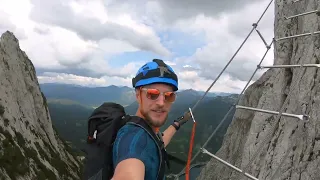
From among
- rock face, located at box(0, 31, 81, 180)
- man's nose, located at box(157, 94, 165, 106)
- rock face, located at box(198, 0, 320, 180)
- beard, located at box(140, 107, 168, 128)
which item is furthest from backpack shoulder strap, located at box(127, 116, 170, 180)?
rock face, located at box(0, 31, 81, 180)

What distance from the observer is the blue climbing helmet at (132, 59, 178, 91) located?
14.8 feet

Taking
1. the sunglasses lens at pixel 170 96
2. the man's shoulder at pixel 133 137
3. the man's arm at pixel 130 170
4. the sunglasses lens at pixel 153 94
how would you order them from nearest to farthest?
the man's arm at pixel 130 170
the man's shoulder at pixel 133 137
the sunglasses lens at pixel 153 94
the sunglasses lens at pixel 170 96

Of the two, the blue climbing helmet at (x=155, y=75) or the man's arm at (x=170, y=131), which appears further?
the man's arm at (x=170, y=131)

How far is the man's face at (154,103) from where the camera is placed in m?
4.50

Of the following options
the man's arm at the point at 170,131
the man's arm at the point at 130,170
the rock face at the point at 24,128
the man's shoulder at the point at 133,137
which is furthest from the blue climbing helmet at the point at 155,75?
the rock face at the point at 24,128

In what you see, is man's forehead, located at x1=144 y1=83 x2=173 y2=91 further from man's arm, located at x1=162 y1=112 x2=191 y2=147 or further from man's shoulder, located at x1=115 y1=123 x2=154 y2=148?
man's arm, located at x1=162 y1=112 x2=191 y2=147

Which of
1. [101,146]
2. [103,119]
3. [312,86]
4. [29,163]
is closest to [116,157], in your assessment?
[101,146]

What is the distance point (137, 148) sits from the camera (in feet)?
12.4

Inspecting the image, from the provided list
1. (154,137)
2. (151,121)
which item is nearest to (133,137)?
(154,137)

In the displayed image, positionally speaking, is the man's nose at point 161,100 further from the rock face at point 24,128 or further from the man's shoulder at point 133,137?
the rock face at point 24,128

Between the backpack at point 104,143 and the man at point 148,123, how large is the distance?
0.16 meters

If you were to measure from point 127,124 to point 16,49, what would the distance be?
103 metres

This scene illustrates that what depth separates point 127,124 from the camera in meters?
4.20

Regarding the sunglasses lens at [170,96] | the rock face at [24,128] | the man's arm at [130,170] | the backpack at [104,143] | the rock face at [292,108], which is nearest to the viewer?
the man's arm at [130,170]
